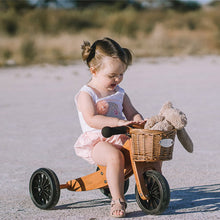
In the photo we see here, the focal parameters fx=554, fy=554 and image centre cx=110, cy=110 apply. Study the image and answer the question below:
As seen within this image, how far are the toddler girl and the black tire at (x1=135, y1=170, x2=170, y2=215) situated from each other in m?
0.16

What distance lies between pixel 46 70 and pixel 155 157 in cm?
1290

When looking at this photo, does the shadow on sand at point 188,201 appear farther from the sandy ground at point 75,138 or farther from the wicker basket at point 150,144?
the wicker basket at point 150,144

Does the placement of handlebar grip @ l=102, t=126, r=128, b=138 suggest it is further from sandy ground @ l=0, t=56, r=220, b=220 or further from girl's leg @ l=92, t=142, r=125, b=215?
sandy ground @ l=0, t=56, r=220, b=220

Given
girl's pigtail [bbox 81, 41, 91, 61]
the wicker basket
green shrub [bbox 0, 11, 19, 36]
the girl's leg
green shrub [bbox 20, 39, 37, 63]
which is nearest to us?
the wicker basket

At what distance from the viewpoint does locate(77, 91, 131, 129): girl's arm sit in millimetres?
3750

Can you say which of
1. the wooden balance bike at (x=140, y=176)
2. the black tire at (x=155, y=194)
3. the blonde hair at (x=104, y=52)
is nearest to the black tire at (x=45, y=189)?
the wooden balance bike at (x=140, y=176)

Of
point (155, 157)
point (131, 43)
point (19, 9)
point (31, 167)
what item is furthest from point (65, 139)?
point (19, 9)

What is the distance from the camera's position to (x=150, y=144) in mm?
3428

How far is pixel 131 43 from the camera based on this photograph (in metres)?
25.4

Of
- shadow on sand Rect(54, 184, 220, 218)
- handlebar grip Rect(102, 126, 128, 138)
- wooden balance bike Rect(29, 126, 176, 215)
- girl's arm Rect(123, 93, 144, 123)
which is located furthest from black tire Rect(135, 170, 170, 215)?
girl's arm Rect(123, 93, 144, 123)

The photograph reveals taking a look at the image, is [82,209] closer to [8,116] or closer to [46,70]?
[8,116]

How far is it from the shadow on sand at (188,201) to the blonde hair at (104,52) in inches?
41.4

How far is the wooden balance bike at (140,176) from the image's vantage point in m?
3.45

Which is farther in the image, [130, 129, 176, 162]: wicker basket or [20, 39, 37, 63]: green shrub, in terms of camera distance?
[20, 39, 37, 63]: green shrub
